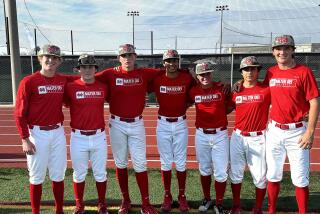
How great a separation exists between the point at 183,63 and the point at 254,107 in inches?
433

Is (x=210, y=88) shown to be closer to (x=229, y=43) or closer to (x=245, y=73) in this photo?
(x=245, y=73)

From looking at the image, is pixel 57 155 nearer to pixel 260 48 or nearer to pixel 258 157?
pixel 258 157

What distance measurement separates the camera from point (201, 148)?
4.39 m

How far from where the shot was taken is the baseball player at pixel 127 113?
4.38 m

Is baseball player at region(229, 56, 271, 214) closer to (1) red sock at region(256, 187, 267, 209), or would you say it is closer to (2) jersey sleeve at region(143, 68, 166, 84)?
(1) red sock at region(256, 187, 267, 209)

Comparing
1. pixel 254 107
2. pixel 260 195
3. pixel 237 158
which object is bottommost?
pixel 260 195

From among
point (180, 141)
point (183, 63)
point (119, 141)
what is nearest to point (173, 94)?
point (180, 141)

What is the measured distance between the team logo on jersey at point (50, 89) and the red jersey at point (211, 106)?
5.43 feet

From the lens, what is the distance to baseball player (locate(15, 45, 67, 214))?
385 centimetres

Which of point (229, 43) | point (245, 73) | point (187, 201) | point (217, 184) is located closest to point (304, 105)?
A: point (245, 73)

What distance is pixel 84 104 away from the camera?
4.11 meters

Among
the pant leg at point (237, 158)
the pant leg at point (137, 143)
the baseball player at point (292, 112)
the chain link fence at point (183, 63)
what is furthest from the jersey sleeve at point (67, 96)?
the chain link fence at point (183, 63)

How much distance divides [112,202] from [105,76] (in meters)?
1.76

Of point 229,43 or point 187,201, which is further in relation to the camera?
point 229,43
